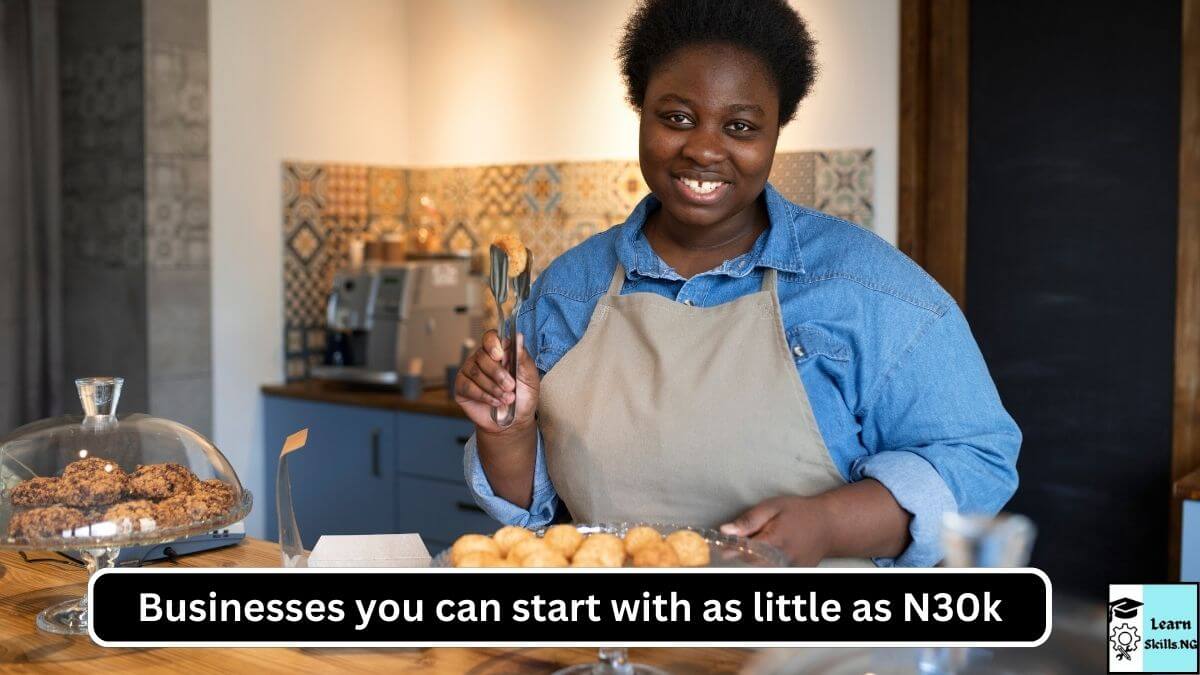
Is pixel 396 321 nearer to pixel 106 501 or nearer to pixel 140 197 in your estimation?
pixel 140 197

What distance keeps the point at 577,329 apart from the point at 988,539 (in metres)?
0.96

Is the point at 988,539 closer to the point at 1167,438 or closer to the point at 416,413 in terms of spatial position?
the point at 1167,438

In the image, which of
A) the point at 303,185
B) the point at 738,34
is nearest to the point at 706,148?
the point at 738,34

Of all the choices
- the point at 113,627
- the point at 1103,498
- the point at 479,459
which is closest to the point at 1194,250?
the point at 1103,498

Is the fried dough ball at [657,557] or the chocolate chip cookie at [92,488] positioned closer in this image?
the fried dough ball at [657,557]

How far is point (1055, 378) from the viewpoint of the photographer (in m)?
3.19

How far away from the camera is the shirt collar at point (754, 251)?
1657 mm

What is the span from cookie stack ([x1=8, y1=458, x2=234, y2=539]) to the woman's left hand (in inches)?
25.9

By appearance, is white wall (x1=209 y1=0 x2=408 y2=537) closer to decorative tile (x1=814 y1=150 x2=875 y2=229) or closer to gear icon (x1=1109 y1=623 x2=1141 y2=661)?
decorative tile (x1=814 y1=150 x2=875 y2=229)

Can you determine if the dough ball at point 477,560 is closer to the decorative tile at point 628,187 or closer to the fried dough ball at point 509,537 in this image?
the fried dough ball at point 509,537

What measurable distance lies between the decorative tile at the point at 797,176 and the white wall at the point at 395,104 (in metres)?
0.04

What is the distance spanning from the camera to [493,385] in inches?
59.3

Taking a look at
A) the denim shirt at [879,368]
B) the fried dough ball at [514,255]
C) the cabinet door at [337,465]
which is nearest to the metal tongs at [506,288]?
the fried dough ball at [514,255]

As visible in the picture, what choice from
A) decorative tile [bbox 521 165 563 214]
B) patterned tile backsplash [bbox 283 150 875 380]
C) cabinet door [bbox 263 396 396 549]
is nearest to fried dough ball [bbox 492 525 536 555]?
cabinet door [bbox 263 396 396 549]
